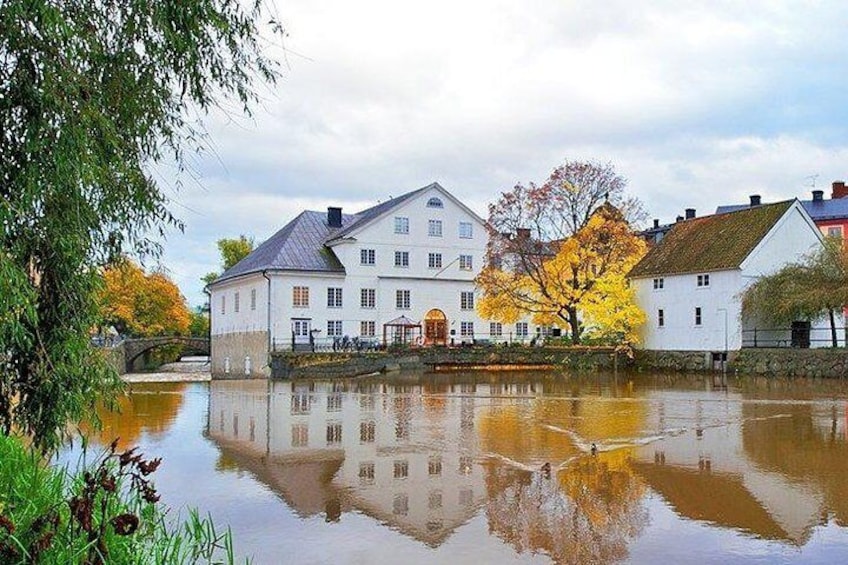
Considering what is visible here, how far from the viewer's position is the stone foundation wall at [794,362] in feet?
117

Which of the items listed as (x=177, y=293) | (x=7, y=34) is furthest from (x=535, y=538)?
(x=177, y=293)

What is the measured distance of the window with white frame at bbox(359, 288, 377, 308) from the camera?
155ft

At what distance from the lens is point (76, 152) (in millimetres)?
6836

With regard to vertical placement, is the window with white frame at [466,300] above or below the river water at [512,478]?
above

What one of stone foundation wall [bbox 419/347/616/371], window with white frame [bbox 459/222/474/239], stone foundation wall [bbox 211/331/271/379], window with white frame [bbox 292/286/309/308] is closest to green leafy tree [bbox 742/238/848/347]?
stone foundation wall [bbox 419/347/616/371]

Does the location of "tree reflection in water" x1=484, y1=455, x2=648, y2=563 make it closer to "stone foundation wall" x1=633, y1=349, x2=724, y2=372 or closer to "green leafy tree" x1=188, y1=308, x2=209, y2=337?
"stone foundation wall" x1=633, y1=349, x2=724, y2=372

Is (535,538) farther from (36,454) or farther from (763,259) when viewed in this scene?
(763,259)

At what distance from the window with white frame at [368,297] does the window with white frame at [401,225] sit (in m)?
3.74

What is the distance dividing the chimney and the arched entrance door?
7.82m

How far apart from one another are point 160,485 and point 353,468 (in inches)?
111

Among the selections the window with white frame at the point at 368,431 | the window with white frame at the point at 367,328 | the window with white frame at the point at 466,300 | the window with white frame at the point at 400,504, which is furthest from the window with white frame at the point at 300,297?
the window with white frame at the point at 400,504

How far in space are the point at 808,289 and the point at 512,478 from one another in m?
29.9

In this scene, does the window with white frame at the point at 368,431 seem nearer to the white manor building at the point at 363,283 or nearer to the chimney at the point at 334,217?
the white manor building at the point at 363,283

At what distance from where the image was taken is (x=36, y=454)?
27.6 feet
